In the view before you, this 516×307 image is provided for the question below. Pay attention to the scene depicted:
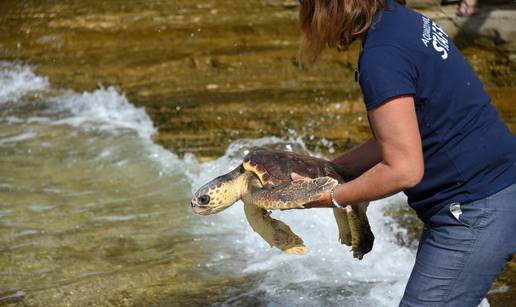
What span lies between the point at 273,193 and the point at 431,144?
0.53 metres

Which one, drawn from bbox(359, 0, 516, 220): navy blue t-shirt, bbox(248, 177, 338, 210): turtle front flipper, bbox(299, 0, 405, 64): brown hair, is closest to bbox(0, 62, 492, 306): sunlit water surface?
bbox(248, 177, 338, 210): turtle front flipper

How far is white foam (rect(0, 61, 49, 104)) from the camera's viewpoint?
26.1 feet

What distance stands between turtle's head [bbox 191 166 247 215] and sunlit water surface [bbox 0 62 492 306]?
1.51 m

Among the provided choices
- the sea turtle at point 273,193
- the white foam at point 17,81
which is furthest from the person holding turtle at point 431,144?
the white foam at point 17,81

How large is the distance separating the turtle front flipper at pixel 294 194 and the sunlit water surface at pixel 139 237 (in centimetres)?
166

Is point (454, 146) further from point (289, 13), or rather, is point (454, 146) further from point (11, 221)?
point (289, 13)

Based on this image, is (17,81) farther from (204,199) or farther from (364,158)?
(364,158)

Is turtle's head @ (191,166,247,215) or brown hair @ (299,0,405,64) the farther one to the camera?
turtle's head @ (191,166,247,215)

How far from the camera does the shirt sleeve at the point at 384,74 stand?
2301 mm

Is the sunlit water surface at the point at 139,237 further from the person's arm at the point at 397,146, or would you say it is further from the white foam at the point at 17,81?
the person's arm at the point at 397,146

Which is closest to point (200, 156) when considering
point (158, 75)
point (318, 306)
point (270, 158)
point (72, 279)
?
point (158, 75)

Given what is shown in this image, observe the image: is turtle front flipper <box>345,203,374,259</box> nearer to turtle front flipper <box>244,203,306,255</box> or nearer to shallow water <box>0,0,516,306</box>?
turtle front flipper <box>244,203,306,255</box>

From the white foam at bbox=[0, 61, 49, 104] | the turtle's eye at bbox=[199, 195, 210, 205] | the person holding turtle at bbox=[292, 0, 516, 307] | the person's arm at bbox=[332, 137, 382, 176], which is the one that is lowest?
the white foam at bbox=[0, 61, 49, 104]

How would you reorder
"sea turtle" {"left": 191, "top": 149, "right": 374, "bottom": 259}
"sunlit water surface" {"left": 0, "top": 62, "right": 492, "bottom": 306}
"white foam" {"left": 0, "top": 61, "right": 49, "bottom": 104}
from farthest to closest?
"white foam" {"left": 0, "top": 61, "right": 49, "bottom": 104}
"sunlit water surface" {"left": 0, "top": 62, "right": 492, "bottom": 306}
"sea turtle" {"left": 191, "top": 149, "right": 374, "bottom": 259}
